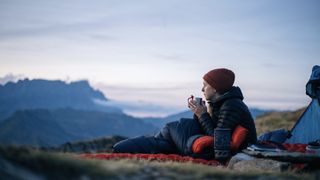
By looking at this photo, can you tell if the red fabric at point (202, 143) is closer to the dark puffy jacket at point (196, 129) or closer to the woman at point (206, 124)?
the woman at point (206, 124)

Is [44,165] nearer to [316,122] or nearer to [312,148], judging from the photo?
[312,148]

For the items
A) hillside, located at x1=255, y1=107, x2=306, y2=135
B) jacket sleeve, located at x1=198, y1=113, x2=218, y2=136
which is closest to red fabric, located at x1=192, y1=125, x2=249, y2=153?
jacket sleeve, located at x1=198, y1=113, x2=218, y2=136

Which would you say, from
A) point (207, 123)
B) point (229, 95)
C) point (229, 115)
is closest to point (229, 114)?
point (229, 115)

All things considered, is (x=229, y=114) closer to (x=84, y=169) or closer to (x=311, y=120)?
(x=84, y=169)

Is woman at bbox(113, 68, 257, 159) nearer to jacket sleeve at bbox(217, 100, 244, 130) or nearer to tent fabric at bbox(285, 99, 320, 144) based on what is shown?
jacket sleeve at bbox(217, 100, 244, 130)

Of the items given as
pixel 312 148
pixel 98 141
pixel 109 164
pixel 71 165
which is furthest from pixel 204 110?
pixel 98 141

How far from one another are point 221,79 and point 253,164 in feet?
8.23

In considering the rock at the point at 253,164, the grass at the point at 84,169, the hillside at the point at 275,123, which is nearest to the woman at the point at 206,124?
the rock at the point at 253,164

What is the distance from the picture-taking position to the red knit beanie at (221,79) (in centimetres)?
1169

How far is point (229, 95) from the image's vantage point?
11.5m

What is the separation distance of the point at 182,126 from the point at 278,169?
9.86ft

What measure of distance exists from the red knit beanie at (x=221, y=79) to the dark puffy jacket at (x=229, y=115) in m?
0.16

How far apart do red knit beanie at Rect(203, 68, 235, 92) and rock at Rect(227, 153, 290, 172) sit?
1.92 m

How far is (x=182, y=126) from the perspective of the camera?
1180 cm
